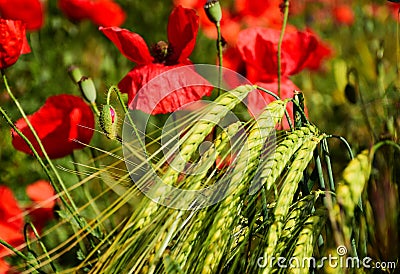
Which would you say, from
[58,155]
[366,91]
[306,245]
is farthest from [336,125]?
[306,245]

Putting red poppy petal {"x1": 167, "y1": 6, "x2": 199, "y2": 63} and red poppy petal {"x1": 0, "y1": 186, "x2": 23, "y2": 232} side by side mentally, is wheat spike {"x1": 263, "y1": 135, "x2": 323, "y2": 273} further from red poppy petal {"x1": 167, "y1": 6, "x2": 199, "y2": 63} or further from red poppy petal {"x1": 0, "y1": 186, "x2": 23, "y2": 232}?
red poppy petal {"x1": 0, "y1": 186, "x2": 23, "y2": 232}

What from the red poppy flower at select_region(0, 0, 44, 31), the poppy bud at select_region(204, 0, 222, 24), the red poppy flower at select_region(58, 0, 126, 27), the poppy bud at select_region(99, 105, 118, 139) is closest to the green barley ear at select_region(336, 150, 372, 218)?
the poppy bud at select_region(99, 105, 118, 139)

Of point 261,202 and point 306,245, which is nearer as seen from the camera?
point 306,245

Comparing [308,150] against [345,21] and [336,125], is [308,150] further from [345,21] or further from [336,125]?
[345,21]

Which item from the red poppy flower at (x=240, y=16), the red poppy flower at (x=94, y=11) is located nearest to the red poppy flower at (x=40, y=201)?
the red poppy flower at (x=240, y=16)

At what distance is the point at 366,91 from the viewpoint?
1.82m

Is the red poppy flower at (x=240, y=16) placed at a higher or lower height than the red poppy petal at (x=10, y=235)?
higher

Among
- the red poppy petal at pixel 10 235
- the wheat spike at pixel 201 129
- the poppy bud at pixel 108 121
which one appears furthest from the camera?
the red poppy petal at pixel 10 235

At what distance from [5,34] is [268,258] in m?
0.53

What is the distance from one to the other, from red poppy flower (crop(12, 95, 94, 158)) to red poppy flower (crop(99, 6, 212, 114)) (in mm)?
71

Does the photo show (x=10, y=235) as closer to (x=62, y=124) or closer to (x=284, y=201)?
(x=62, y=124)

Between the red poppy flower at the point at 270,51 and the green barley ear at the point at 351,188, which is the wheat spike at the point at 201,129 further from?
the red poppy flower at the point at 270,51

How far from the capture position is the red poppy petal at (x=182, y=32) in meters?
0.97

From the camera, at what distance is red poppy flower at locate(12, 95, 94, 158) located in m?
1.00
